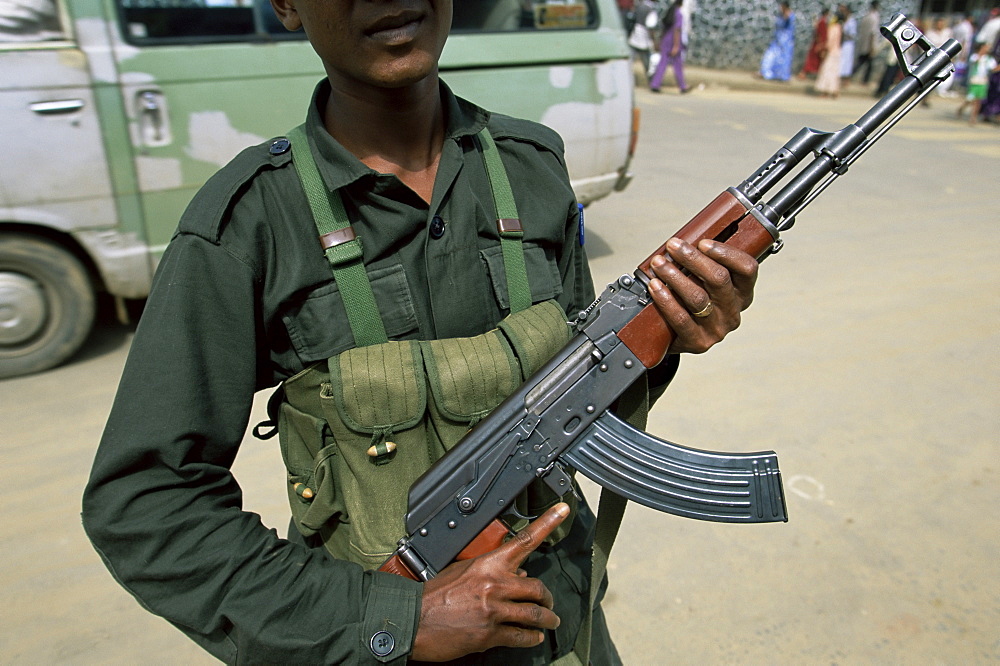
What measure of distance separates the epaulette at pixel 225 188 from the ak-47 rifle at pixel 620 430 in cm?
49

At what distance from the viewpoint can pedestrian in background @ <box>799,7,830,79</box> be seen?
14891 millimetres

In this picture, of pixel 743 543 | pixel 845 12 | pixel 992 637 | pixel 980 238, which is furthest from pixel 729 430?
pixel 845 12

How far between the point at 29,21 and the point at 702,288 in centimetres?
325

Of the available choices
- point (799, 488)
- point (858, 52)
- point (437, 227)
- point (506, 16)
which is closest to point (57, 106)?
point (506, 16)

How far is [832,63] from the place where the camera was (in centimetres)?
1435

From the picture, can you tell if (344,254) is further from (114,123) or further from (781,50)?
(781,50)

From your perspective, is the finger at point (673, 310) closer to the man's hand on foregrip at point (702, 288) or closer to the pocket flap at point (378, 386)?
the man's hand on foregrip at point (702, 288)

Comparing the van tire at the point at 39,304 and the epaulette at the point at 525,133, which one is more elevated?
the epaulette at the point at 525,133

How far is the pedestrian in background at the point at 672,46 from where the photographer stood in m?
13.0

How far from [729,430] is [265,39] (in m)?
2.88

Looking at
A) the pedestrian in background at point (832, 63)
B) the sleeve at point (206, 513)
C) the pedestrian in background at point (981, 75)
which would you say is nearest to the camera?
the sleeve at point (206, 513)

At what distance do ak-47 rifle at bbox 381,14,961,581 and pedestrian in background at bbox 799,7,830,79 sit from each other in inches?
614

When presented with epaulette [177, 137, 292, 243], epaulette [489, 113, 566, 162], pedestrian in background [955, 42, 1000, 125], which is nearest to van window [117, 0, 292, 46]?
epaulette [489, 113, 566, 162]

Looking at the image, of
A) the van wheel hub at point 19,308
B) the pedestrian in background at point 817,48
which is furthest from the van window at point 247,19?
the pedestrian in background at point 817,48
